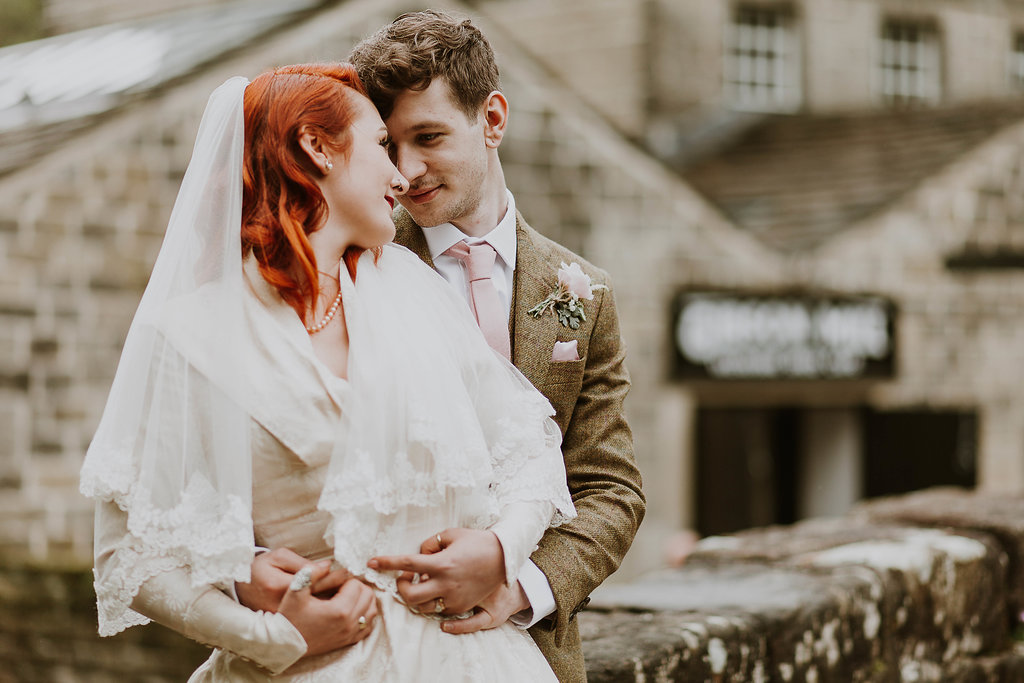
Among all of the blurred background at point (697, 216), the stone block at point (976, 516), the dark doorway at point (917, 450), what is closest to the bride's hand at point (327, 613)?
the stone block at point (976, 516)

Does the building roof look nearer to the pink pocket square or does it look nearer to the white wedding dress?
the pink pocket square

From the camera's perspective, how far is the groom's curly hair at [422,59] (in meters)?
2.07

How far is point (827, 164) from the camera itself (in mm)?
12047

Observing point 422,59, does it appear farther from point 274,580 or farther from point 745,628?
point 745,628

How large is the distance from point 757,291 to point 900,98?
635 cm

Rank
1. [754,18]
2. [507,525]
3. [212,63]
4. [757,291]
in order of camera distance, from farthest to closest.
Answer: [754,18]
[757,291]
[212,63]
[507,525]

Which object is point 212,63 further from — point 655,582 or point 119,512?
point 119,512

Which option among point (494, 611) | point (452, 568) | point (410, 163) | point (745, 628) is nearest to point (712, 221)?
point (745, 628)

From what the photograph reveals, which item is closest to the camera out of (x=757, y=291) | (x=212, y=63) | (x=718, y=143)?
(x=212, y=63)

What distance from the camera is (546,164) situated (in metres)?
8.85

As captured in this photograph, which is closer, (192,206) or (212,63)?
(192,206)

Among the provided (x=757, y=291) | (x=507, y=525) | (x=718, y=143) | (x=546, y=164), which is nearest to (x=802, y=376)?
(x=757, y=291)

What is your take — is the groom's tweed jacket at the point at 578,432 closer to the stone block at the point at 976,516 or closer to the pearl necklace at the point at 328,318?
the pearl necklace at the point at 328,318

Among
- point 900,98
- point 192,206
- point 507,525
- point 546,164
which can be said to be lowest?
point 507,525
